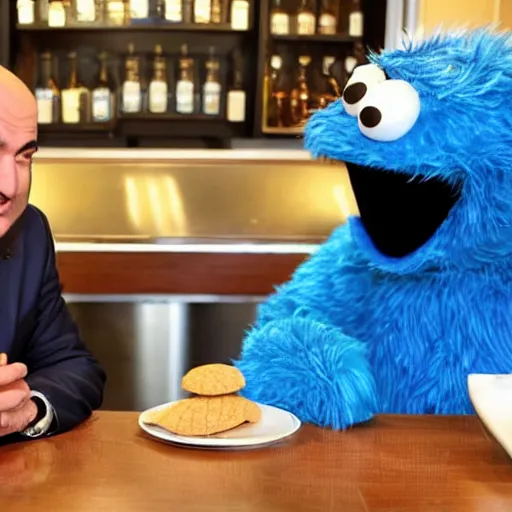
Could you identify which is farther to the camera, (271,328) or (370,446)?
(271,328)

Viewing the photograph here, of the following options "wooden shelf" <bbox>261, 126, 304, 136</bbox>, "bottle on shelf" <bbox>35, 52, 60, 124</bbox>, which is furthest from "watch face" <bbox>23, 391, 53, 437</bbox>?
"bottle on shelf" <bbox>35, 52, 60, 124</bbox>

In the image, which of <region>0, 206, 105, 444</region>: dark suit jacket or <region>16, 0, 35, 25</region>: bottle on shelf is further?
<region>16, 0, 35, 25</region>: bottle on shelf

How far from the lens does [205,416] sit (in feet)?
3.09

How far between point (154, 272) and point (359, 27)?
4.80 feet

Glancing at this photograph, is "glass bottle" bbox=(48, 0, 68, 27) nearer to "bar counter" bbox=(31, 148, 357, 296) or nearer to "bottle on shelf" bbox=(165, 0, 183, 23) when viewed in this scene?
"bottle on shelf" bbox=(165, 0, 183, 23)

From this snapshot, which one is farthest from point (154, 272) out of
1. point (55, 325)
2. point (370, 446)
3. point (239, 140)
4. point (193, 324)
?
point (370, 446)

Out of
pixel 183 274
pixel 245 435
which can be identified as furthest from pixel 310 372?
pixel 183 274

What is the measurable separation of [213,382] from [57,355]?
1.31 ft

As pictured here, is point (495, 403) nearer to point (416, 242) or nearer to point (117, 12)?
point (416, 242)

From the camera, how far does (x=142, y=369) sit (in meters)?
2.88

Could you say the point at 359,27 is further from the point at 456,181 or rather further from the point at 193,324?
the point at 456,181

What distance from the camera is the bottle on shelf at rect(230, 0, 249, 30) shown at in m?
3.36

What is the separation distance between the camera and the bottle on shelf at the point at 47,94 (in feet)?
11.2

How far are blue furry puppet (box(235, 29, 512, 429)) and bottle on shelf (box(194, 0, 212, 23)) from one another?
2391mm
